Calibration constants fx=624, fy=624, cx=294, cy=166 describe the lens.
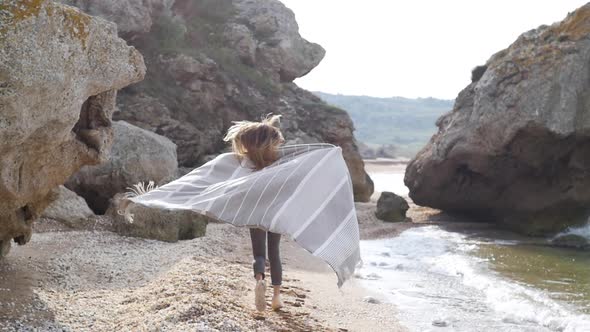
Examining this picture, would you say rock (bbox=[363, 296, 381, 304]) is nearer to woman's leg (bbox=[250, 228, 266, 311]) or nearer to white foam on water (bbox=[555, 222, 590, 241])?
woman's leg (bbox=[250, 228, 266, 311])

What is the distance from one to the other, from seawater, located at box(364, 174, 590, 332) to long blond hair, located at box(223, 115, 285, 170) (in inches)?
101

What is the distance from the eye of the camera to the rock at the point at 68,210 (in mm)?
9828

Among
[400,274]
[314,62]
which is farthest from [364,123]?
[400,274]

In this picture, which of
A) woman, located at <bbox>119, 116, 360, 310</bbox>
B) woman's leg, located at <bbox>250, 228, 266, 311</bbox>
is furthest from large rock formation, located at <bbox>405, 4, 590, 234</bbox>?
woman's leg, located at <bbox>250, 228, 266, 311</bbox>

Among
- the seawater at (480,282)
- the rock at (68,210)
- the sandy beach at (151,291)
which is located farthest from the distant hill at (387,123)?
the sandy beach at (151,291)

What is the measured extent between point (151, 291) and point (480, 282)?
18.0ft

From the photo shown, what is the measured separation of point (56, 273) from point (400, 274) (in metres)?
5.66

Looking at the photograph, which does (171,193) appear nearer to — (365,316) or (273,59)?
(365,316)

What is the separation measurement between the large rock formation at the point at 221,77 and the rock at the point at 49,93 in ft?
37.7

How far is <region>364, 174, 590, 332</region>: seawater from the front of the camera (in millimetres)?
7102

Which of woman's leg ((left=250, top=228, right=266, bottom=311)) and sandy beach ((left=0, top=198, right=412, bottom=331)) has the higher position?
woman's leg ((left=250, top=228, right=266, bottom=311))

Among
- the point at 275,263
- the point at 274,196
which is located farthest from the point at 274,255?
the point at 274,196

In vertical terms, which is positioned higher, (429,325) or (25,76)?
(25,76)

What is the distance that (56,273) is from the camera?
245 inches
